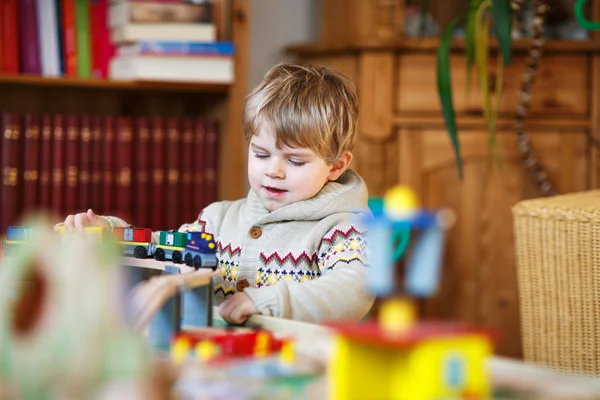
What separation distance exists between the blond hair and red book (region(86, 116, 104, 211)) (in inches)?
45.3

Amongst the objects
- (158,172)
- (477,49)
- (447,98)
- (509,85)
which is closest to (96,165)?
(158,172)

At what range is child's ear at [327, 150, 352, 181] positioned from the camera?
1.38 m

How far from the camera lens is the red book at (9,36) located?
2332 mm

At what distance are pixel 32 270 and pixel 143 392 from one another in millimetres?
145

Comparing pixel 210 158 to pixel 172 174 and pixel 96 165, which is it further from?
pixel 96 165

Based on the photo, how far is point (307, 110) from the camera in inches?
51.3

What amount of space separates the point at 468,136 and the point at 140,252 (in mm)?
1682

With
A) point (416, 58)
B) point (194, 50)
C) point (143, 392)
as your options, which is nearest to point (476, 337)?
point (143, 392)

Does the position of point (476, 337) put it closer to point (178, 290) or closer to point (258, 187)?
point (178, 290)

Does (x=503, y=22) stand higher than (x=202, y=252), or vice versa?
(x=503, y=22)

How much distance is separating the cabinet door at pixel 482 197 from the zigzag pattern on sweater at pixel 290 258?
1.36 metres

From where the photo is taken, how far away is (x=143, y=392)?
21.2 inches

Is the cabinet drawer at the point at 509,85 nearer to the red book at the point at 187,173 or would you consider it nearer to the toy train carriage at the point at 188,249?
the red book at the point at 187,173

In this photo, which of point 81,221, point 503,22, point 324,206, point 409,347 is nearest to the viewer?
point 409,347
